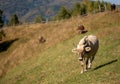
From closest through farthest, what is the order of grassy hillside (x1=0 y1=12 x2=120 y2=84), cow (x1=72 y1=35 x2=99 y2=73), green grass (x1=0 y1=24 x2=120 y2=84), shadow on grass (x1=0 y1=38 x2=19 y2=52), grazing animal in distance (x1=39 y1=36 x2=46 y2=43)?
1. green grass (x1=0 y1=24 x2=120 y2=84)
2. cow (x1=72 y1=35 x2=99 y2=73)
3. grassy hillside (x1=0 y1=12 x2=120 y2=84)
4. grazing animal in distance (x1=39 y1=36 x2=46 y2=43)
5. shadow on grass (x1=0 y1=38 x2=19 y2=52)

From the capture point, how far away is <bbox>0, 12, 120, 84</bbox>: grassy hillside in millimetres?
29538

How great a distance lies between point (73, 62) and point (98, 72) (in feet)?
37.8

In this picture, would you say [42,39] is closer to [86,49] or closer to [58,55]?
[58,55]

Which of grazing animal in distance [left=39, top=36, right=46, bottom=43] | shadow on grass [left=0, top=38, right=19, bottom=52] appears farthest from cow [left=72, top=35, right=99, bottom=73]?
shadow on grass [left=0, top=38, right=19, bottom=52]

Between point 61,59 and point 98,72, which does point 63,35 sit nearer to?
point 61,59

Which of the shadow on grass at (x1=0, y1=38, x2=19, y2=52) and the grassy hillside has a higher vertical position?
the grassy hillside

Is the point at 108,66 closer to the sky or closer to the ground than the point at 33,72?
closer to the sky

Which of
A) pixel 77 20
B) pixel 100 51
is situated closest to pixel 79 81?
pixel 100 51

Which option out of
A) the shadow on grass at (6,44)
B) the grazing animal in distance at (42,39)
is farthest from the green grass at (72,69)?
the shadow on grass at (6,44)

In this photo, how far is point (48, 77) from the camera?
1452 inches

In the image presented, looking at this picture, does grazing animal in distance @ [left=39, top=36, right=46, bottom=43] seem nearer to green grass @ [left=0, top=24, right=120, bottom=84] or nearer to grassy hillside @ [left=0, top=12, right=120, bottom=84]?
grassy hillside @ [left=0, top=12, right=120, bottom=84]

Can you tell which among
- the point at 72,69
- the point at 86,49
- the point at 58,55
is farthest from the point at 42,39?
the point at 86,49

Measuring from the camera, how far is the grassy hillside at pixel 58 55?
29.5 metres

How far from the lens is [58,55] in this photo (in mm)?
47781
